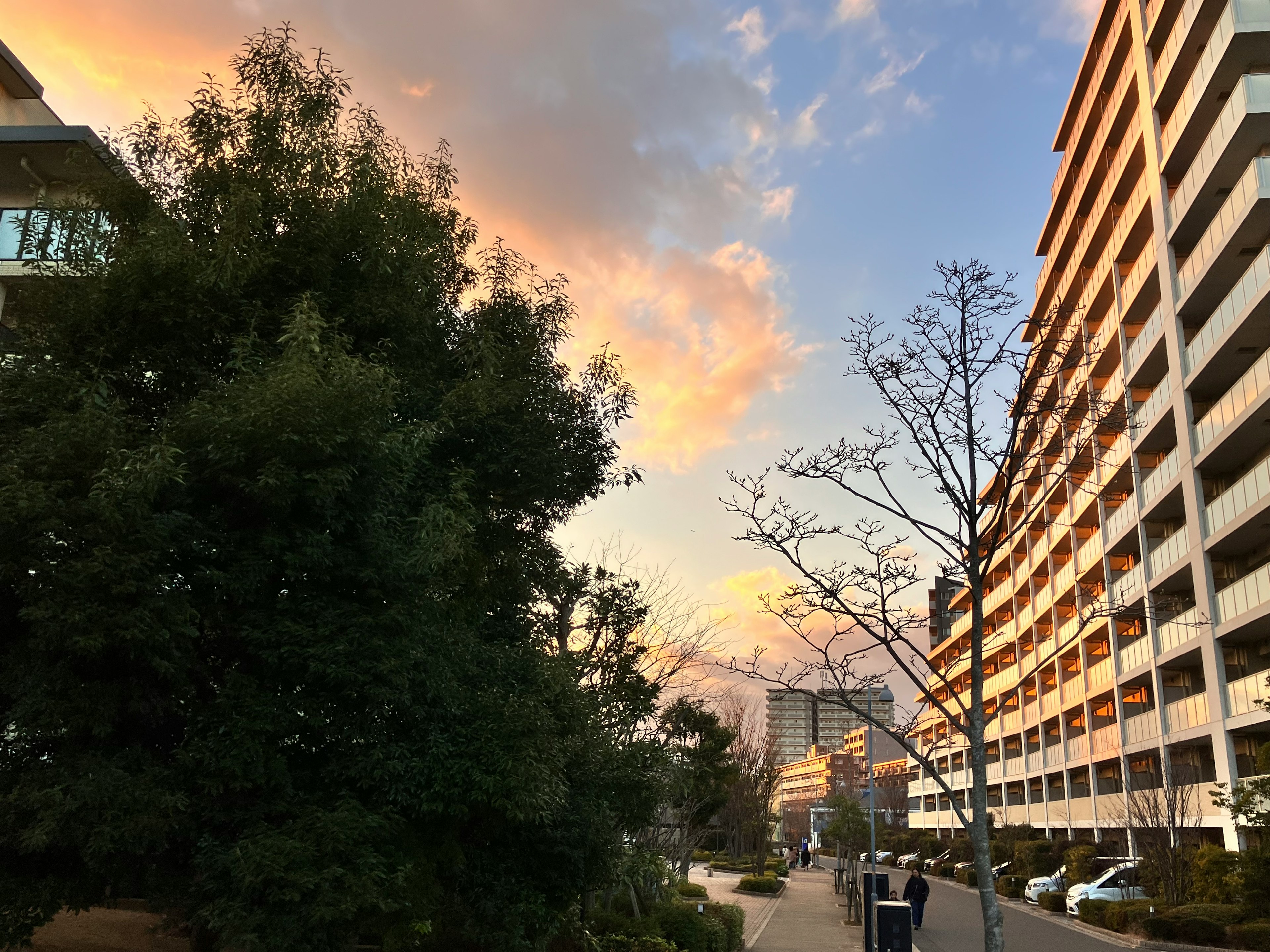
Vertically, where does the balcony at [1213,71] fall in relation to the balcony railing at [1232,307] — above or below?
above

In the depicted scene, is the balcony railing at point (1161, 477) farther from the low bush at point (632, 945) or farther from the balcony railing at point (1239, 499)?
the low bush at point (632, 945)

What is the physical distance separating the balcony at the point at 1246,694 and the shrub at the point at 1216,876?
388cm

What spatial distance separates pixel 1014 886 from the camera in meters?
40.7

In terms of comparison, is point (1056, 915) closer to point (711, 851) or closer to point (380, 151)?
point (380, 151)

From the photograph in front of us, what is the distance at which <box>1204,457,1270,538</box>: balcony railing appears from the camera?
25.5 meters

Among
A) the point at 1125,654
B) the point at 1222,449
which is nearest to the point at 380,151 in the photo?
the point at 1222,449

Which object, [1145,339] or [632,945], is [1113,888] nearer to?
[1145,339]

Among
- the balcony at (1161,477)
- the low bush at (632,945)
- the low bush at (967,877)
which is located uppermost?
the balcony at (1161,477)

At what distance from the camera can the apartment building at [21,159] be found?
2347cm

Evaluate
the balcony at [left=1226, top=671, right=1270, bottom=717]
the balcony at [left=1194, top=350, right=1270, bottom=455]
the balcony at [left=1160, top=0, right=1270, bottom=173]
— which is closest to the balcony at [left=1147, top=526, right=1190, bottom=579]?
the balcony at [left=1194, top=350, right=1270, bottom=455]

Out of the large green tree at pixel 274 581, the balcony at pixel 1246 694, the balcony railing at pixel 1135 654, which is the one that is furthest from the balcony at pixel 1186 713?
the large green tree at pixel 274 581

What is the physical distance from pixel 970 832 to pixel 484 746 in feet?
17.7

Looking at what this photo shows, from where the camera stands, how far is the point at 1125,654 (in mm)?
37906

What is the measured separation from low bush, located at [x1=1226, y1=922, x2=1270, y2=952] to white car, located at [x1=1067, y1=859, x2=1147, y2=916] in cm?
951
